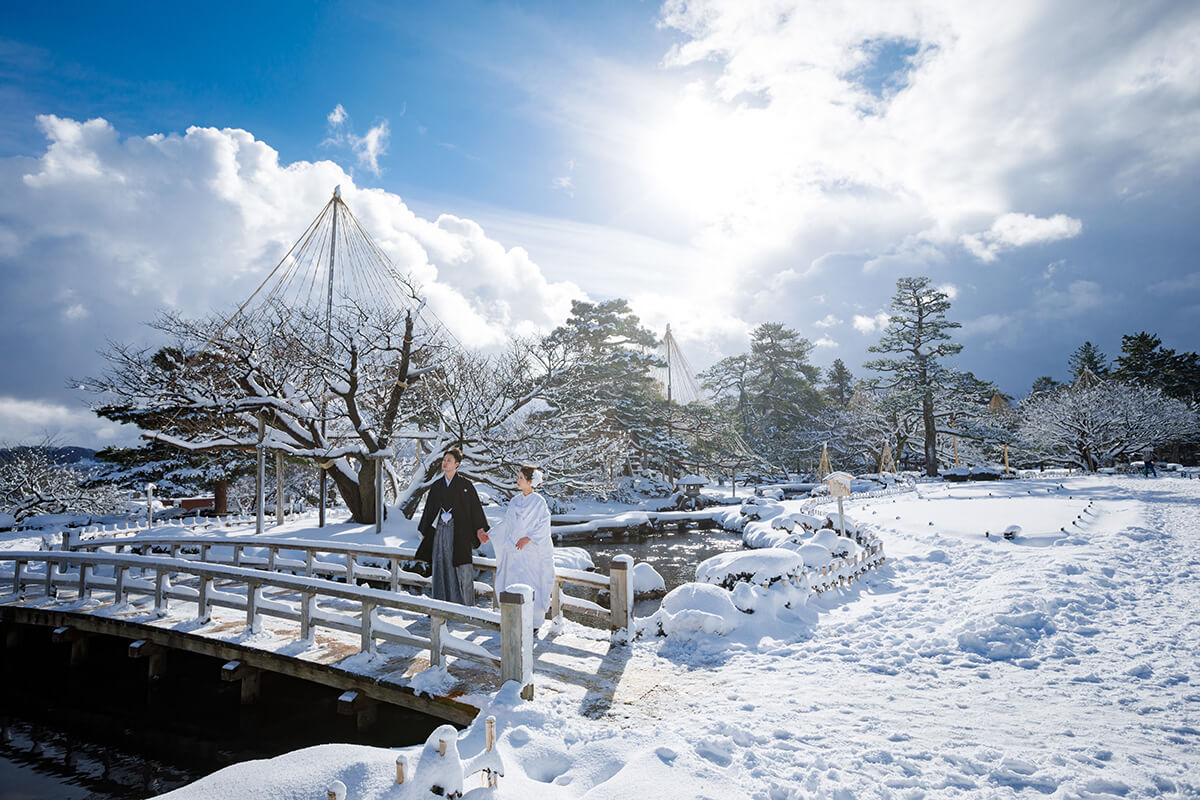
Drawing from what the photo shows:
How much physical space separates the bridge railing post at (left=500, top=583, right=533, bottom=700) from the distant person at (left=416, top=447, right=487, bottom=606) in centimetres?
204

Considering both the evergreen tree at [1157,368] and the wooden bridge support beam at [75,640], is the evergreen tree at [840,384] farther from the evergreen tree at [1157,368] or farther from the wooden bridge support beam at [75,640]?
the wooden bridge support beam at [75,640]

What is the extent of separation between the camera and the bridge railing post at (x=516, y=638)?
205 inches

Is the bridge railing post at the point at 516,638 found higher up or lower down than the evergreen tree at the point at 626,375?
lower down

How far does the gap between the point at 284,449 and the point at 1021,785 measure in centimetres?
1966

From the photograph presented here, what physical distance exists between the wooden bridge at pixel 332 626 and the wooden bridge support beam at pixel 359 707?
0.01 metres

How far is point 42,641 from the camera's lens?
11.1 m

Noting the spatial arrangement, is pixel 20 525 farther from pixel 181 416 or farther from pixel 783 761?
pixel 783 761

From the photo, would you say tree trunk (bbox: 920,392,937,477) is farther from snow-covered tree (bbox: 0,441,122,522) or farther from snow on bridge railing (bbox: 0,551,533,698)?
snow-covered tree (bbox: 0,441,122,522)

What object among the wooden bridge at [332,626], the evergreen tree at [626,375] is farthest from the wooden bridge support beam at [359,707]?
the evergreen tree at [626,375]

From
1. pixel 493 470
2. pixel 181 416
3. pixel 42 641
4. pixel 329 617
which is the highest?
pixel 181 416

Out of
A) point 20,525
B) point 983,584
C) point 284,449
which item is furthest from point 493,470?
point 20,525

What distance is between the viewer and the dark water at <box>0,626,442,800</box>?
6.61m

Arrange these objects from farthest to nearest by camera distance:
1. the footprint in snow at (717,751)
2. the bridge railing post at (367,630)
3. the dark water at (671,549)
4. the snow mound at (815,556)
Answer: the dark water at (671,549), the snow mound at (815,556), the bridge railing post at (367,630), the footprint in snow at (717,751)

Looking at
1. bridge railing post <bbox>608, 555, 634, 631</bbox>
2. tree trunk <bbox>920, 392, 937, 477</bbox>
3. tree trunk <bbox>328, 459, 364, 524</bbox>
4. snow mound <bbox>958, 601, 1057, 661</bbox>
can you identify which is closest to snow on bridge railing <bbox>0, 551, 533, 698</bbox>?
bridge railing post <bbox>608, 555, 634, 631</bbox>
